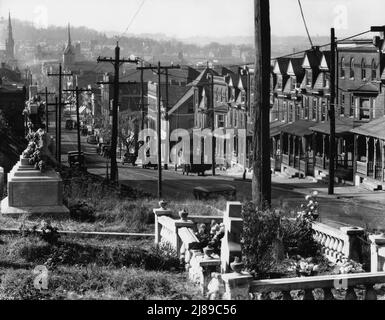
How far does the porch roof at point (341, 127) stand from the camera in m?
49.8

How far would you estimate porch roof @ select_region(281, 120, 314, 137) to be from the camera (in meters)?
55.6

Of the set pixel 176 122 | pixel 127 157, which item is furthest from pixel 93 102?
pixel 127 157

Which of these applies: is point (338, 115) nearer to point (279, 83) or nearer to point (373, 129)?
point (373, 129)

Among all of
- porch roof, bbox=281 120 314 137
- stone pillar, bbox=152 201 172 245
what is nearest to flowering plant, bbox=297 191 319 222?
stone pillar, bbox=152 201 172 245

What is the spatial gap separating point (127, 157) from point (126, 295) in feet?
225

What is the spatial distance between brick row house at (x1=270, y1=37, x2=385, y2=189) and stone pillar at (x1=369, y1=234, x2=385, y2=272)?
1199 inches

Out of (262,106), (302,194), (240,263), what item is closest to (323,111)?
(302,194)

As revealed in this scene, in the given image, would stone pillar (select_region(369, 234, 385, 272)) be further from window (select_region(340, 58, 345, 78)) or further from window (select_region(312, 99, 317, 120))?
window (select_region(312, 99, 317, 120))

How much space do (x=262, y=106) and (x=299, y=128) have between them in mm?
41422

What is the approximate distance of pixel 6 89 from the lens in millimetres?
70188

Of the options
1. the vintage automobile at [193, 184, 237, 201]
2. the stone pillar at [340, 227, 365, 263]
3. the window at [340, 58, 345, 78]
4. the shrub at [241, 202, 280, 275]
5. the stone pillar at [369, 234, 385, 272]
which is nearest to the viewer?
the shrub at [241, 202, 280, 275]

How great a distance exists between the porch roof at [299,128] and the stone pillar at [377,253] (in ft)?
140

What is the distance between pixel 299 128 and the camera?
57.7 m

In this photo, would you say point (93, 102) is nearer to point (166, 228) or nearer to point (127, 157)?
point (127, 157)
